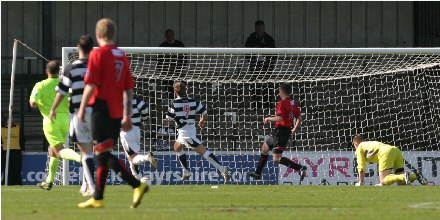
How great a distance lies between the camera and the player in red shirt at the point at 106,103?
10.5 m

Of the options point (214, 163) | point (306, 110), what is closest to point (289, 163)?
point (214, 163)

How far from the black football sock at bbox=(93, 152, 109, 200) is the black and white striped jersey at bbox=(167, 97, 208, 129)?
9.98 m

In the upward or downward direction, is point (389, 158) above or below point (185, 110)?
below

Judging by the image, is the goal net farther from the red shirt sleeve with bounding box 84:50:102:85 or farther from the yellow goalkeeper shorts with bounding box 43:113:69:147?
the red shirt sleeve with bounding box 84:50:102:85

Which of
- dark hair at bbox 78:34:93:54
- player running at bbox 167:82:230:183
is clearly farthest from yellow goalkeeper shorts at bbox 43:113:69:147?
player running at bbox 167:82:230:183

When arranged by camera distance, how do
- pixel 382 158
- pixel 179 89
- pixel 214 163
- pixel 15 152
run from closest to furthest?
pixel 382 158
pixel 214 163
pixel 179 89
pixel 15 152

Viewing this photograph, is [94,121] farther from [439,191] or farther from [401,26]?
[401,26]

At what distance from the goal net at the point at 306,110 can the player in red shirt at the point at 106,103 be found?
10727 millimetres

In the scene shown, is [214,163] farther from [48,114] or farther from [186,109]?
[48,114]

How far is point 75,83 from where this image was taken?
12.3 m

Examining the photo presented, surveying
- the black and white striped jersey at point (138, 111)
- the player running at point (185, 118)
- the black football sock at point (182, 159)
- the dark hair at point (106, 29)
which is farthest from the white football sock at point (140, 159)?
the dark hair at point (106, 29)

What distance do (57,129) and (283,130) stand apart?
6.46m

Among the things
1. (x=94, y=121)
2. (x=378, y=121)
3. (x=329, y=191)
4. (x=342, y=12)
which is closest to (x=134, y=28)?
(x=342, y=12)

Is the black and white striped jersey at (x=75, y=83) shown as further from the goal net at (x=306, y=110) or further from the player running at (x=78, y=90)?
the goal net at (x=306, y=110)
